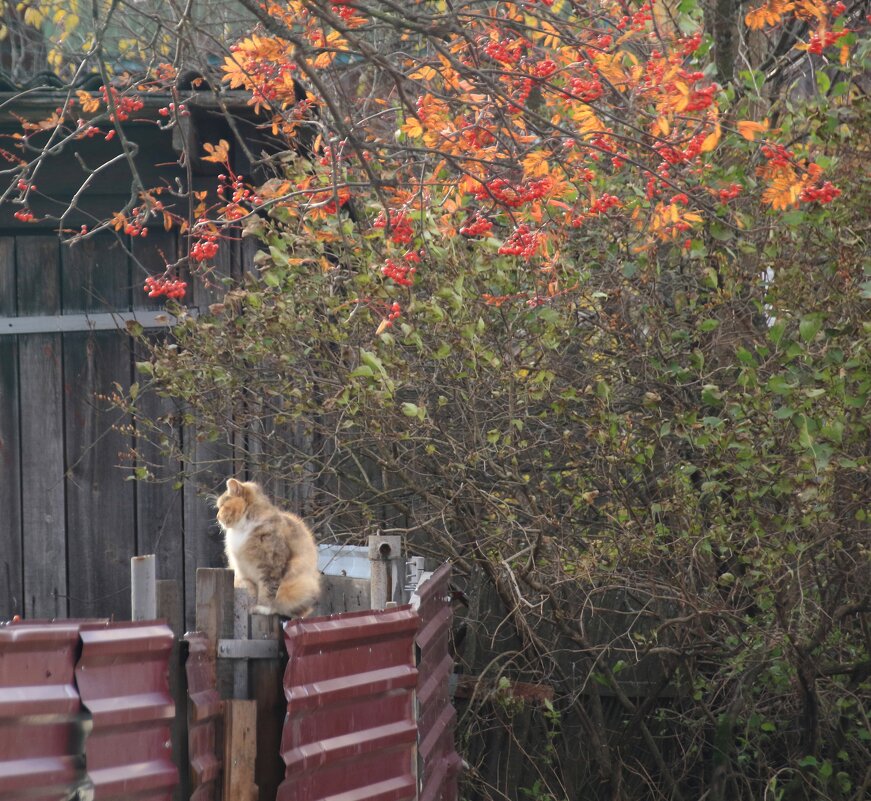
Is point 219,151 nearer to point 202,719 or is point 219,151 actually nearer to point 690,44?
point 690,44

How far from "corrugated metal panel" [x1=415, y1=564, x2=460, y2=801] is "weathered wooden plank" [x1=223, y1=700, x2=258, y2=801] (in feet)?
3.57

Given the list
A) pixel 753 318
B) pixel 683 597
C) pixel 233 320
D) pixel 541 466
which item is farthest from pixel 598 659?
pixel 233 320

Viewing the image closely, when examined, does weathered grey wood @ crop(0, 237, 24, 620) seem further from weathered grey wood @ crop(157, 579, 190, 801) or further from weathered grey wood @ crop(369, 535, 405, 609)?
weathered grey wood @ crop(157, 579, 190, 801)

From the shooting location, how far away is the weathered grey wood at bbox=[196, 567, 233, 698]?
160 inches

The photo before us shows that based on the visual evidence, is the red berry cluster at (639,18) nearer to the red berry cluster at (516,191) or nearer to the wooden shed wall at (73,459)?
the red berry cluster at (516,191)

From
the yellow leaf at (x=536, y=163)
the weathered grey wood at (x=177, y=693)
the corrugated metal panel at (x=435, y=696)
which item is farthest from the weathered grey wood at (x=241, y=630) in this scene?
the yellow leaf at (x=536, y=163)

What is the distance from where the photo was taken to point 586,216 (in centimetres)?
632

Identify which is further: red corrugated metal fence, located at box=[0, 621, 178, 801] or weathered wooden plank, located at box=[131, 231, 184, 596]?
weathered wooden plank, located at box=[131, 231, 184, 596]

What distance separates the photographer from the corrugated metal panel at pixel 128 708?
11.1ft

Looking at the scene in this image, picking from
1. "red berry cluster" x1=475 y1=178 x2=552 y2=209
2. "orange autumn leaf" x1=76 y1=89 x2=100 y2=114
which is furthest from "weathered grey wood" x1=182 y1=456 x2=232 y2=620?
"red berry cluster" x1=475 y1=178 x2=552 y2=209

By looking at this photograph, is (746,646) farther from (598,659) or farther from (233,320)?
(233,320)

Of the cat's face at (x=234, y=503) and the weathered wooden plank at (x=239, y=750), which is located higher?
the cat's face at (x=234, y=503)

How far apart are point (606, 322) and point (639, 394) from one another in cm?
49

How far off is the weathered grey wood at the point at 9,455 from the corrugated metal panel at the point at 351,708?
10.1ft
